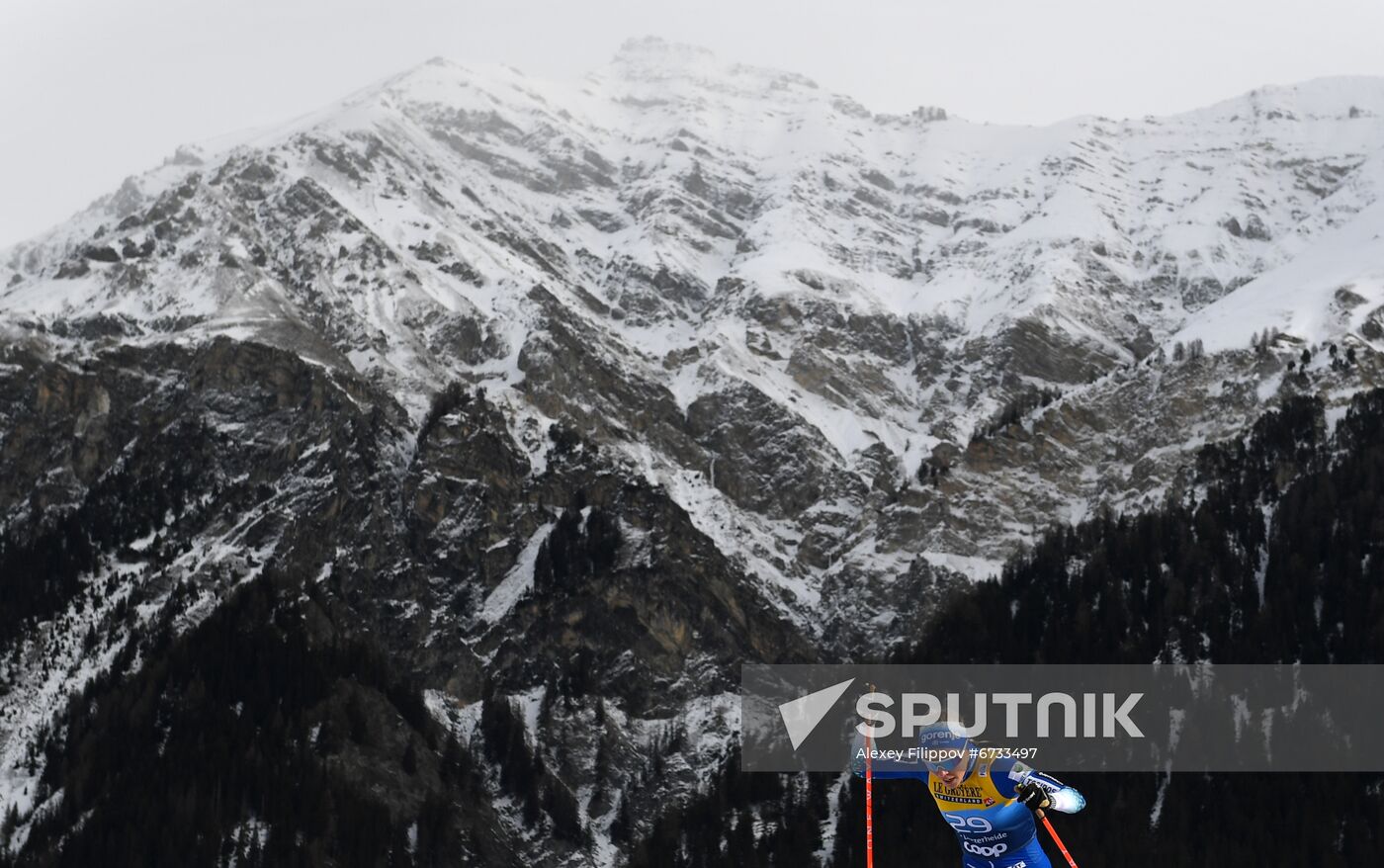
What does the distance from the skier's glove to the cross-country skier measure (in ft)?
0.06

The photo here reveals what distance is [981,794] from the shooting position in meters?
33.9

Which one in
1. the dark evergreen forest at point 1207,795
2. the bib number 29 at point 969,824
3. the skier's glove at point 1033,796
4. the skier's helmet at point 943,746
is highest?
the skier's helmet at point 943,746

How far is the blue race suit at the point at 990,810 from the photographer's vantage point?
1319 inches

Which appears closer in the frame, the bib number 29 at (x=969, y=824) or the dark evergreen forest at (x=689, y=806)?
the bib number 29 at (x=969, y=824)

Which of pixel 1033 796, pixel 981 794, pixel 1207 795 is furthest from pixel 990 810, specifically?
pixel 1207 795

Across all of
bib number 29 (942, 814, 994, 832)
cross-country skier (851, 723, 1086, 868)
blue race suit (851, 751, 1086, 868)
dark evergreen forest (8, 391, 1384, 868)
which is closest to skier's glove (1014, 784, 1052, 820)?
cross-country skier (851, 723, 1086, 868)

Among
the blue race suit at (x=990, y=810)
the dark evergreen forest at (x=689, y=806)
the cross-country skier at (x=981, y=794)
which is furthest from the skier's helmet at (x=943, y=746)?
the dark evergreen forest at (x=689, y=806)

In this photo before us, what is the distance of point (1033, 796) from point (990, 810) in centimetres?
143

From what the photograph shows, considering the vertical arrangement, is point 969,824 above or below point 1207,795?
above

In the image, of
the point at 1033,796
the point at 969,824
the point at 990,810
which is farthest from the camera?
the point at 969,824

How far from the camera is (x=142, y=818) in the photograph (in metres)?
171

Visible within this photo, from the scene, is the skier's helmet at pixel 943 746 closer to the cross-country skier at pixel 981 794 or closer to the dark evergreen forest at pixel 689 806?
the cross-country skier at pixel 981 794

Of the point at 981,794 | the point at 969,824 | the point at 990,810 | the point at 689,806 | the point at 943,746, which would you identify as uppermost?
the point at 943,746

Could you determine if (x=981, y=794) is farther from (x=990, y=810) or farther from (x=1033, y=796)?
(x=1033, y=796)
